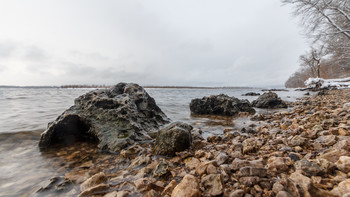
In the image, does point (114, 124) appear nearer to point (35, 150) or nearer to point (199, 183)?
point (35, 150)

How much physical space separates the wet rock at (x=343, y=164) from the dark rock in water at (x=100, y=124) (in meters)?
3.65

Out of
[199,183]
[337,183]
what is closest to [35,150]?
[199,183]

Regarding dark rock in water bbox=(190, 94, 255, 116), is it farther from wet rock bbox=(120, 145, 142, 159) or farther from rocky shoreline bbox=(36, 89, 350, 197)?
wet rock bbox=(120, 145, 142, 159)

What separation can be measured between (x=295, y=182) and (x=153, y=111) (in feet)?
16.2

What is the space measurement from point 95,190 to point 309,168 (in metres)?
2.60

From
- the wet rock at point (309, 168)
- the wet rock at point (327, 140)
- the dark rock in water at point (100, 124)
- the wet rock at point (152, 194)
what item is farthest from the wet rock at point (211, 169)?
the dark rock in water at point (100, 124)

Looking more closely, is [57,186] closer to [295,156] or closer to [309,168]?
[309,168]

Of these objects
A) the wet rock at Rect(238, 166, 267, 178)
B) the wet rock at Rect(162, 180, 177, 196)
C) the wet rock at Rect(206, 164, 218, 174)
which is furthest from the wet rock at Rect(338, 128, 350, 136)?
the wet rock at Rect(162, 180, 177, 196)

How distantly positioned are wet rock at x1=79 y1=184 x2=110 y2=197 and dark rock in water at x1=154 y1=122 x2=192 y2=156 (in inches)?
49.4

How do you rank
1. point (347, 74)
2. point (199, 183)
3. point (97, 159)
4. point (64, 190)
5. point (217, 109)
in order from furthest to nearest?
point (347, 74)
point (217, 109)
point (97, 159)
point (64, 190)
point (199, 183)

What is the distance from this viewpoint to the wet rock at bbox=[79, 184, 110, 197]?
1923 millimetres

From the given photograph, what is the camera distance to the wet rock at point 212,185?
167cm

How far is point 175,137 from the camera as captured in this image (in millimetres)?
3209

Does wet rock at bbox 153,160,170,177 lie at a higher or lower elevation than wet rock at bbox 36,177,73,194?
higher
